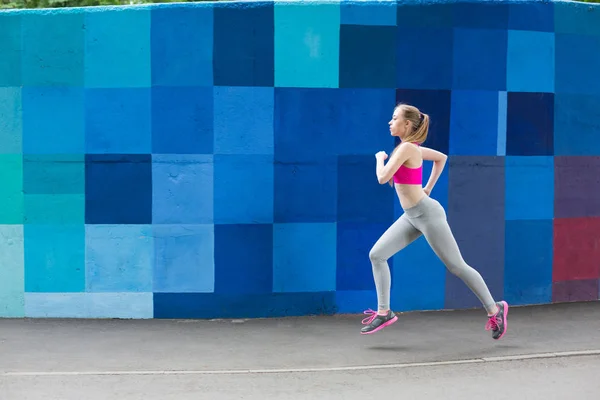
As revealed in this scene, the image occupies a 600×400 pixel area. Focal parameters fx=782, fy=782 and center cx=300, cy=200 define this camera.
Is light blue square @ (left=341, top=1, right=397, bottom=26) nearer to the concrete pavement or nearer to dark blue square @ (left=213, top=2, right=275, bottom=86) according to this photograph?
dark blue square @ (left=213, top=2, right=275, bottom=86)

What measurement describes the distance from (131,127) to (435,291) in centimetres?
319

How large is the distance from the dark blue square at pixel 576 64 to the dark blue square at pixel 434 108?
115cm

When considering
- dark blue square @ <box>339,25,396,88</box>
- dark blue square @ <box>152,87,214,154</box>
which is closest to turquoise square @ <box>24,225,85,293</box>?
dark blue square @ <box>152,87,214,154</box>

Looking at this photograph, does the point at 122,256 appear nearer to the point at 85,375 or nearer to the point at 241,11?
the point at 85,375

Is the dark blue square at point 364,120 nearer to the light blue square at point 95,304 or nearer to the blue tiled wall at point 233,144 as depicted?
the blue tiled wall at point 233,144

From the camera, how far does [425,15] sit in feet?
23.5

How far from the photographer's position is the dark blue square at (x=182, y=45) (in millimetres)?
6949

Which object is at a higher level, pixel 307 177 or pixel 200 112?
pixel 200 112

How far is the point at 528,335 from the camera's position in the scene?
6.37 metres

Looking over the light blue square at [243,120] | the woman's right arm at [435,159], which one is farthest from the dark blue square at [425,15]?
the woman's right arm at [435,159]

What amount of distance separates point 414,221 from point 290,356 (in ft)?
4.60

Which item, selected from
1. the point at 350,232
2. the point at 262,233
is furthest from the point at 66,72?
the point at 350,232

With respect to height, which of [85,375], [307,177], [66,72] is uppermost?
[66,72]

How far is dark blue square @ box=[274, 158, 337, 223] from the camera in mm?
7117
